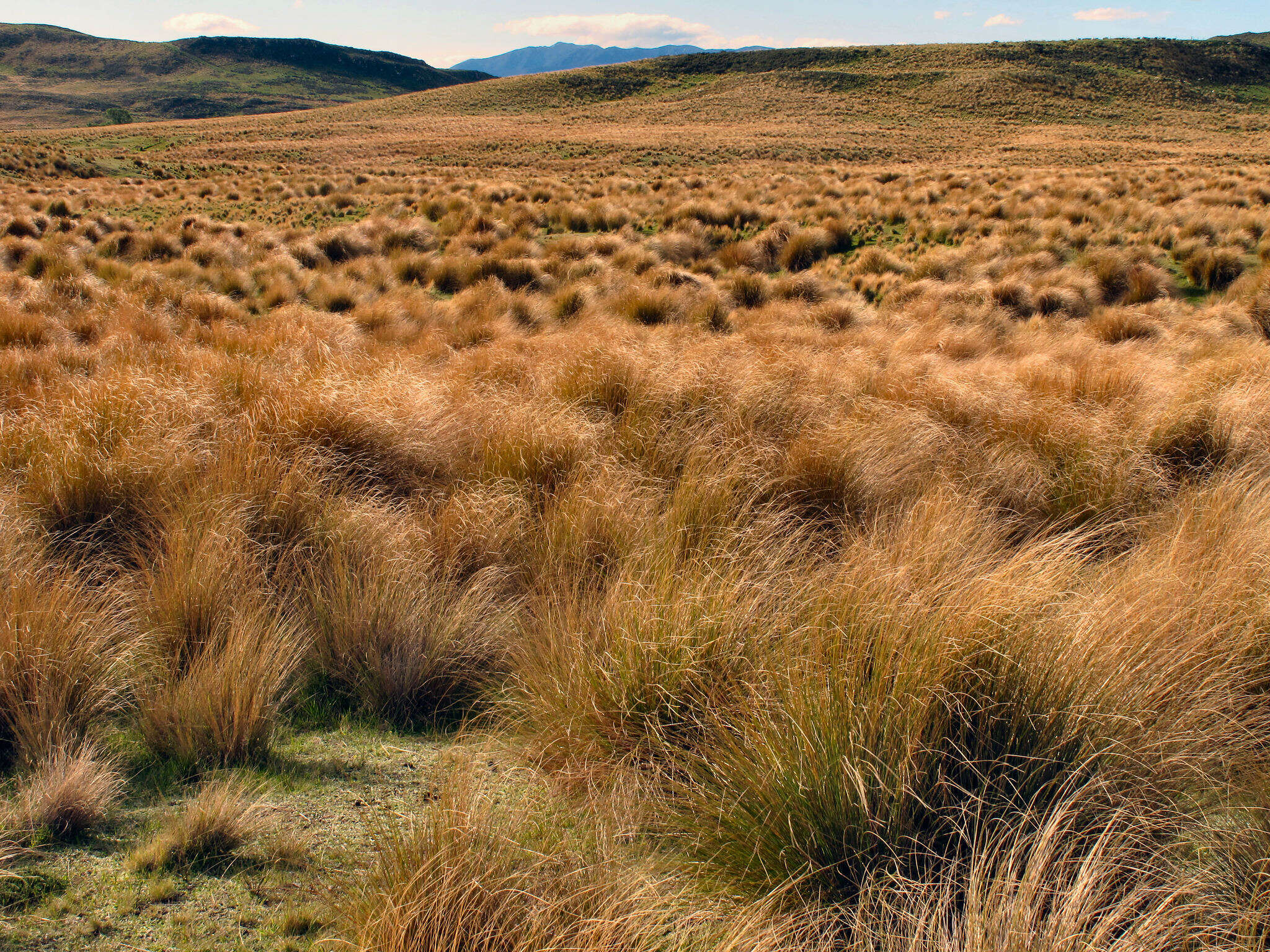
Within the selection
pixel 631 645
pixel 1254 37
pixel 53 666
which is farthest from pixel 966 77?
pixel 1254 37

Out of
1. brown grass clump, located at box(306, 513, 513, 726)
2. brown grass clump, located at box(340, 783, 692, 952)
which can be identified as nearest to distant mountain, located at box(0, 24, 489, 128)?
brown grass clump, located at box(306, 513, 513, 726)

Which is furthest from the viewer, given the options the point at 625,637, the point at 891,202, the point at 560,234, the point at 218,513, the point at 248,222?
the point at 891,202

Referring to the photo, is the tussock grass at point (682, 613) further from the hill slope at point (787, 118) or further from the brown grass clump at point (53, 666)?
the hill slope at point (787, 118)

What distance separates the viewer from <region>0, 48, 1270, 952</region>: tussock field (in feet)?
A: 5.43

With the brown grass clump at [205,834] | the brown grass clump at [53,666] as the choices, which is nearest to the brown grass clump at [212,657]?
the brown grass clump at [53,666]

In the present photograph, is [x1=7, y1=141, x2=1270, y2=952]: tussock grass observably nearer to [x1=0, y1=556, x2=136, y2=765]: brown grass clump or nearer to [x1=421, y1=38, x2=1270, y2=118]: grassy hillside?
[x1=0, y1=556, x2=136, y2=765]: brown grass clump

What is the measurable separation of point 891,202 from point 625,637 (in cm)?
1618

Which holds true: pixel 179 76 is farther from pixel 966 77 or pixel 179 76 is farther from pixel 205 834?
pixel 205 834

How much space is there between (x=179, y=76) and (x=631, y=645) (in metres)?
152

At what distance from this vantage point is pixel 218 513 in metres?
3.14

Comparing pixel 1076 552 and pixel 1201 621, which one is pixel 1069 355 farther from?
pixel 1201 621

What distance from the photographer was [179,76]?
118750 mm

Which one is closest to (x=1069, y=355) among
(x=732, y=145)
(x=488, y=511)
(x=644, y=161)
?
(x=488, y=511)

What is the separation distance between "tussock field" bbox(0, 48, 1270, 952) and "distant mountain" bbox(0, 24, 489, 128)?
99.9 m
